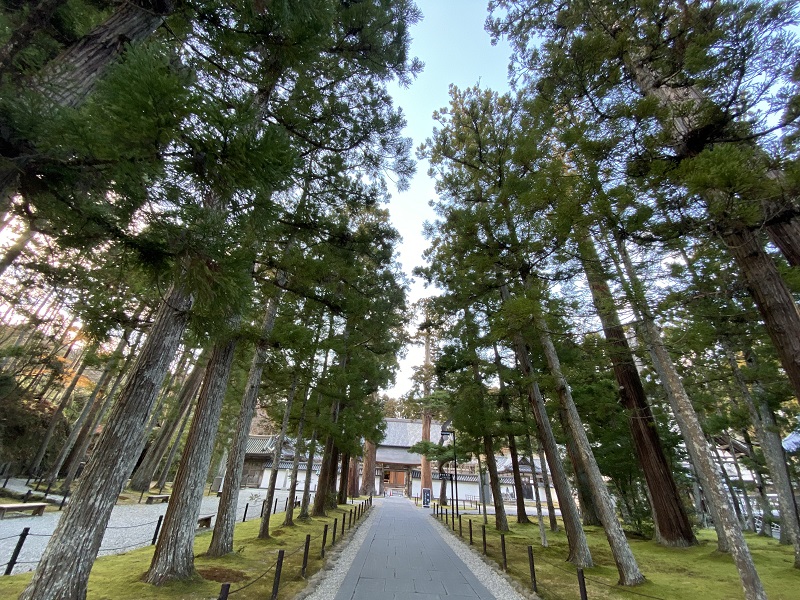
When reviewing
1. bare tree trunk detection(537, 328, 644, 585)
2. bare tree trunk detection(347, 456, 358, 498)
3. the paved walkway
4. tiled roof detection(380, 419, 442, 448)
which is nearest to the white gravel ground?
the paved walkway

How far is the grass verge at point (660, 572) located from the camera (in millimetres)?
5418

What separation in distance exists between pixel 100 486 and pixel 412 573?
18.5 feet

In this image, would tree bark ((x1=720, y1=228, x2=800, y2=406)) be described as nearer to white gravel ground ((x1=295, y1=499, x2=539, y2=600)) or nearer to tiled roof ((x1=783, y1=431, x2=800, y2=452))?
white gravel ground ((x1=295, y1=499, x2=539, y2=600))

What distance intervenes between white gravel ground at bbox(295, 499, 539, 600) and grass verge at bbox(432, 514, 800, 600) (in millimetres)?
253

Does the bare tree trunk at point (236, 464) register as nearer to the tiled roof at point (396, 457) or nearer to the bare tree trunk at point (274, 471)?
the bare tree trunk at point (274, 471)

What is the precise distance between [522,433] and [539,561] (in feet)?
14.1

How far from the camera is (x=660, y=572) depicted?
6.76 meters

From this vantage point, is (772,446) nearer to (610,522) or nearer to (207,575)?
(610,522)

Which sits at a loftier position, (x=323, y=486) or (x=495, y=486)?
(x=495, y=486)

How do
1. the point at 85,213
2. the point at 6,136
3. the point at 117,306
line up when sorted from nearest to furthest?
the point at 6,136, the point at 85,213, the point at 117,306

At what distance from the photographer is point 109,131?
6.56 ft

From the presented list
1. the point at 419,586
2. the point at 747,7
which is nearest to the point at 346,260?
the point at 419,586

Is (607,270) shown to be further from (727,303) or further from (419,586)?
(419,586)

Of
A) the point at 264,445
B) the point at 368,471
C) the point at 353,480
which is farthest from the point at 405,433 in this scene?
the point at 264,445
